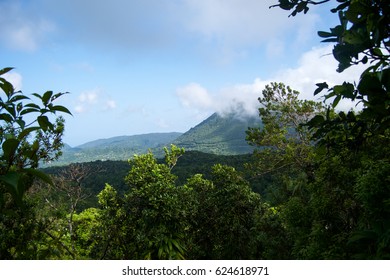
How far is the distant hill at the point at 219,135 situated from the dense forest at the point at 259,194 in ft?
306

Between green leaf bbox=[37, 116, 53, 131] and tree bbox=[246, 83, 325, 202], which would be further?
tree bbox=[246, 83, 325, 202]

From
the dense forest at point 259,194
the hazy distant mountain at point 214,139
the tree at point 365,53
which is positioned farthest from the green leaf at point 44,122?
the hazy distant mountain at point 214,139

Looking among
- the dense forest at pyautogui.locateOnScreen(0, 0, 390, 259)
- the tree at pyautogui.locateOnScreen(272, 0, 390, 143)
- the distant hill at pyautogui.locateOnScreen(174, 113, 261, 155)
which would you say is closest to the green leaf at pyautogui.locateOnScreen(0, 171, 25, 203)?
the dense forest at pyautogui.locateOnScreen(0, 0, 390, 259)

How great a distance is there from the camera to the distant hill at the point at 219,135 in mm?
109750

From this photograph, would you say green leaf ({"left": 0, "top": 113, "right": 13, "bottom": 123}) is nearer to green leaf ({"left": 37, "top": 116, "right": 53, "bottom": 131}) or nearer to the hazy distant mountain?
green leaf ({"left": 37, "top": 116, "right": 53, "bottom": 131})

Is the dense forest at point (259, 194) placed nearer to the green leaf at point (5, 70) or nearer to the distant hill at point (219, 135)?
the green leaf at point (5, 70)

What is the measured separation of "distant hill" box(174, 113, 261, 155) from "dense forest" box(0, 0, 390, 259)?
93.3m

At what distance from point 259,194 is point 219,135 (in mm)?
124964

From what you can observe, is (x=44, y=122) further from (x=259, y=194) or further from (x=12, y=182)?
(x=259, y=194)

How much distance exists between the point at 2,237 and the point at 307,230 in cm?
395

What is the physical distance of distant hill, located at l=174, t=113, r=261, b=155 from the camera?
10975 cm

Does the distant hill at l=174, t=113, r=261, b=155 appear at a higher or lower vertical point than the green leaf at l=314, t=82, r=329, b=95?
higher

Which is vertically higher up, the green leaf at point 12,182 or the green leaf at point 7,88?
the green leaf at point 7,88
